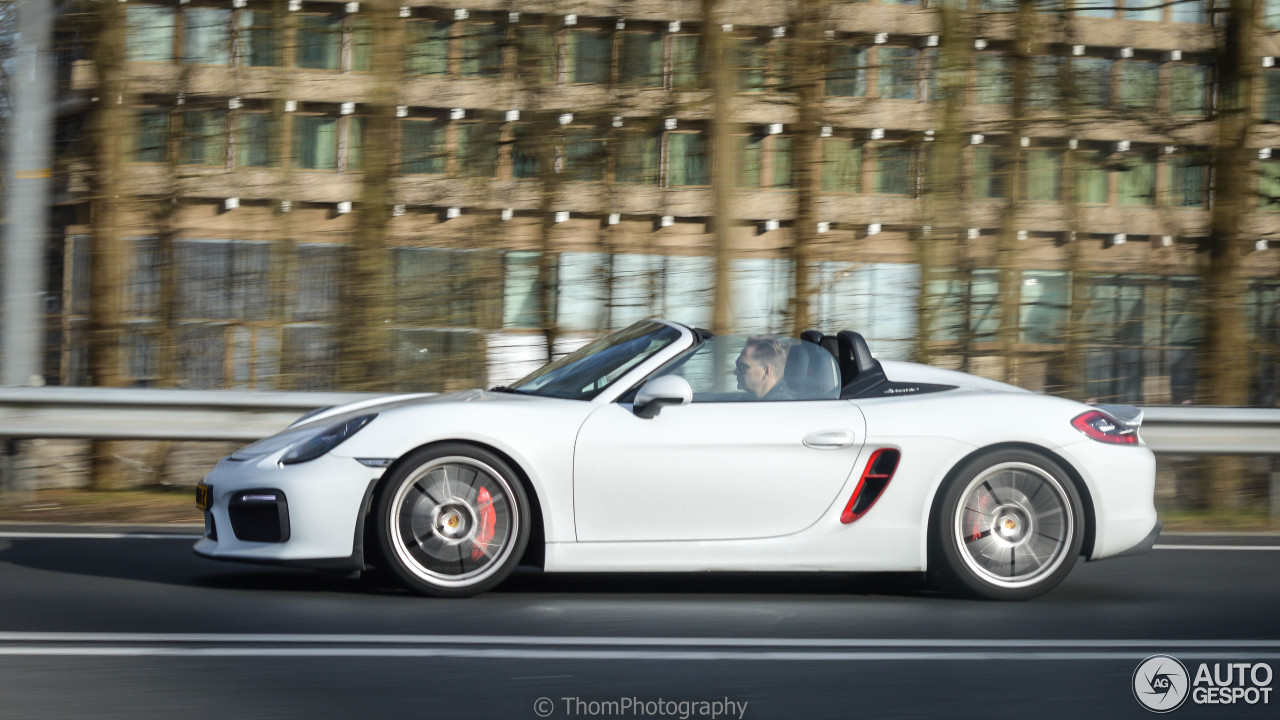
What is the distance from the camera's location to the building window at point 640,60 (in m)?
11.1

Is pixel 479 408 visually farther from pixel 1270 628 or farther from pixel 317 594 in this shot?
pixel 1270 628

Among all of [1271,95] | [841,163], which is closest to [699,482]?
[841,163]

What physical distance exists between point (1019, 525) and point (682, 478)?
148 cm

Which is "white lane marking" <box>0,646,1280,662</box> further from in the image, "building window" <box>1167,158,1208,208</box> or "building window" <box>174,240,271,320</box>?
"building window" <box>1167,158,1208,208</box>

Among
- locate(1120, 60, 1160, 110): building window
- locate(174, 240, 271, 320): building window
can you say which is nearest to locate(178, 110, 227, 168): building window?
locate(174, 240, 271, 320): building window

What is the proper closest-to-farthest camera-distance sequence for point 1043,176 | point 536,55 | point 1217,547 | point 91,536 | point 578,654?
point 578,654, point 91,536, point 1217,547, point 536,55, point 1043,176

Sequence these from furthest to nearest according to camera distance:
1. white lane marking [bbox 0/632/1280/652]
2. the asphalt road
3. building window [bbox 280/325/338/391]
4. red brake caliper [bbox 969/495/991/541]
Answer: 1. building window [bbox 280/325/338/391]
2. red brake caliper [bbox 969/495/991/541]
3. white lane marking [bbox 0/632/1280/652]
4. the asphalt road

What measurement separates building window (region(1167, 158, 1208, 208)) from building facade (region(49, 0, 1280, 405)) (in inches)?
0.7

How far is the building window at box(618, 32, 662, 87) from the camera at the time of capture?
11.1 m

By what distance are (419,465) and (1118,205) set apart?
26.6 ft

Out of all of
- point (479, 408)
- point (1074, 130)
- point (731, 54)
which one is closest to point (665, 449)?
point (479, 408)

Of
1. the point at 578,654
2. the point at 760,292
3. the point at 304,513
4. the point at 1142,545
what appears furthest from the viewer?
the point at 760,292

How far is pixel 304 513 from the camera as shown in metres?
5.34

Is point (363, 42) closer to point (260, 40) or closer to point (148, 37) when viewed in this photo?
point (260, 40)
